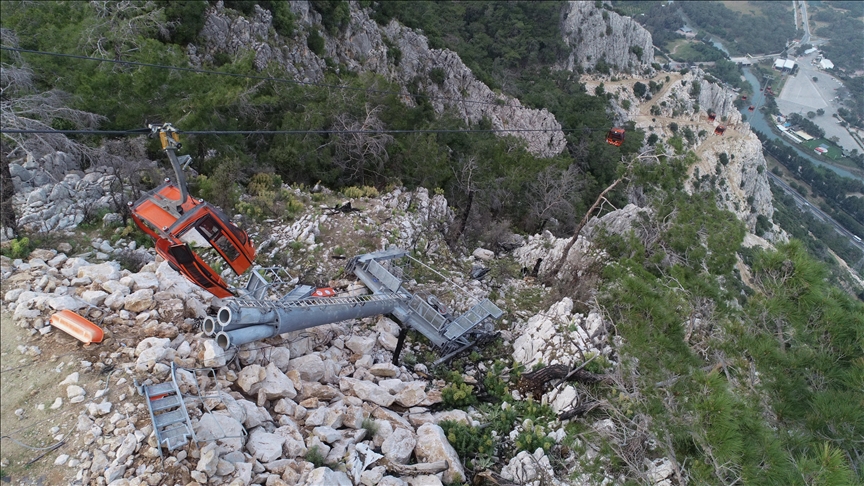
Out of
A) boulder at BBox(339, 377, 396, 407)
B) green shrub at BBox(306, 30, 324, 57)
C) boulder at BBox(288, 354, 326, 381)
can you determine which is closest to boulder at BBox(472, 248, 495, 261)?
boulder at BBox(339, 377, 396, 407)

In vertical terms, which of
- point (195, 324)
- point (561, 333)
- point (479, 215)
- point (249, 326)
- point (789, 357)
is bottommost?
point (479, 215)

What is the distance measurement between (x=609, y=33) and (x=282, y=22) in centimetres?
4654

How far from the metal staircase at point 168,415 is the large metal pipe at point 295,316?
25.6 inches

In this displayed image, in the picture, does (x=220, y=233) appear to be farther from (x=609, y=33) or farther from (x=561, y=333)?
(x=609, y=33)

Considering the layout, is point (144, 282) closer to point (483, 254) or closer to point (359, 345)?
point (359, 345)

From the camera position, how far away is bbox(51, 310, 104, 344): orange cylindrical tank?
505cm

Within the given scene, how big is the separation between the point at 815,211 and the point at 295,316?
5330 cm

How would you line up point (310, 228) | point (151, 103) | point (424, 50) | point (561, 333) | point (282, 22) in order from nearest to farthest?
point (561, 333), point (310, 228), point (151, 103), point (282, 22), point (424, 50)

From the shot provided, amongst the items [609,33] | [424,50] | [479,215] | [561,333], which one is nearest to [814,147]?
[609,33]

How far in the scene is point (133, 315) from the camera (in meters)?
5.76

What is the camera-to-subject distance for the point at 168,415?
14.9ft

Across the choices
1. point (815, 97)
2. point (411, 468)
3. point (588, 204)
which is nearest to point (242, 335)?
point (411, 468)

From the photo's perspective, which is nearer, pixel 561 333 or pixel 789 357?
pixel 789 357

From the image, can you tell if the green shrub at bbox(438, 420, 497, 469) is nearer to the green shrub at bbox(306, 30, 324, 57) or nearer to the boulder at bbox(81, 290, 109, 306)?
the boulder at bbox(81, 290, 109, 306)
